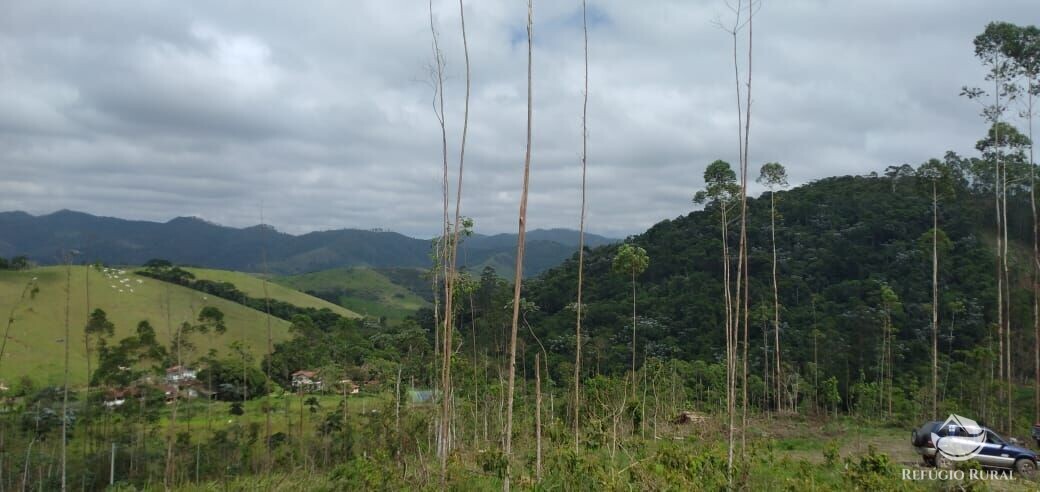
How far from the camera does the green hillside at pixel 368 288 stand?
105787 millimetres

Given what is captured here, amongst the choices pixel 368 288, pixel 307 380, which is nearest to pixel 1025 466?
pixel 307 380

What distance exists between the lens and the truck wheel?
34.2 feet

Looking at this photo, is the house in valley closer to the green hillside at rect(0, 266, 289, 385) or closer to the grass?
the grass

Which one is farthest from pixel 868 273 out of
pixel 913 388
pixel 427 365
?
pixel 427 365

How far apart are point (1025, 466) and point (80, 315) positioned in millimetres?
60802

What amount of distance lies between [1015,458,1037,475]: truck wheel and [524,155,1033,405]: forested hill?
9.30m

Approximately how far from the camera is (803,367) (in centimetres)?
2758

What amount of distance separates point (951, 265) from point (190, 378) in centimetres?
3814

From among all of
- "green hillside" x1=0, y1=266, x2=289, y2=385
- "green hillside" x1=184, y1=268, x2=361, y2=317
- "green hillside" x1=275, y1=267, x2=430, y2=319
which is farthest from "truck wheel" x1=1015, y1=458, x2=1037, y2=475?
"green hillside" x1=275, y1=267, x2=430, y2=319

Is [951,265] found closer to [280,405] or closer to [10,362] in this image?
[280,405]

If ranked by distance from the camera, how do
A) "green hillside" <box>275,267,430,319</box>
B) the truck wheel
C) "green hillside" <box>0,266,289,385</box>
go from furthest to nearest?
"green hillside" <box>275,267,430,319</box>
"green hillside" <box>0,266,289,385</box>
the truck wheel
